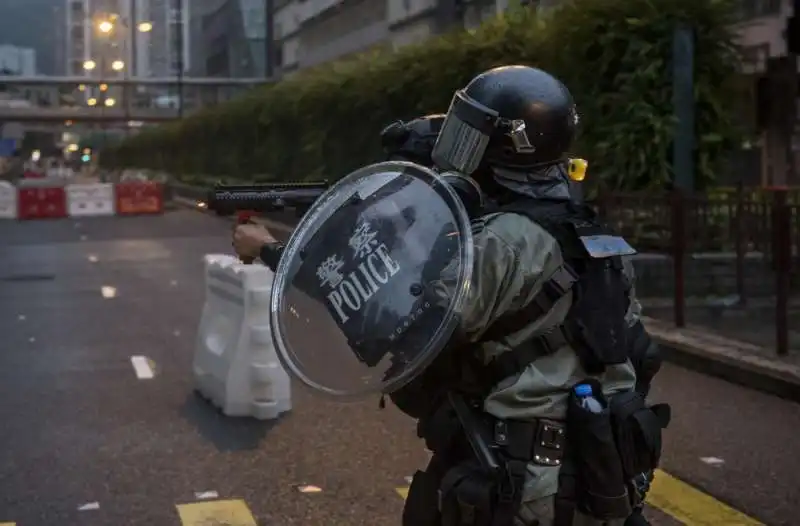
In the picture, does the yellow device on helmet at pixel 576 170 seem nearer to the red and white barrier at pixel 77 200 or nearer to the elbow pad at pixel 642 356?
the elbow pad at pixel 642 356

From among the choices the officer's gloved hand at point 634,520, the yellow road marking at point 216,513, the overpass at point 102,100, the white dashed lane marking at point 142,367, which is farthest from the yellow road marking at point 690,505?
the overpass at point 102,100

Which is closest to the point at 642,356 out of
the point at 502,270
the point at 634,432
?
the point at 634,432

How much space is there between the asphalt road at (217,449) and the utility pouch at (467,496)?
112 inches

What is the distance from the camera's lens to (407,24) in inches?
1969

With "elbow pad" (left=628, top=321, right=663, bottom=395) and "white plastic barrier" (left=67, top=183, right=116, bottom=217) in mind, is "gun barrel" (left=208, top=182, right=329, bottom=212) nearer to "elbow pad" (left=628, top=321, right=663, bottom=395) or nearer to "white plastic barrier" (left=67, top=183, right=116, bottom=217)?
"elbow pad" (left=628, top=321, right=663, bottom=395)

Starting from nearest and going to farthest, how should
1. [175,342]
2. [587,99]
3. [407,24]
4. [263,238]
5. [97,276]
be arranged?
[263,238] < [175,342] < [587,99] < [97,276] < [407,24]

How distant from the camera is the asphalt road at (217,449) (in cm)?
602

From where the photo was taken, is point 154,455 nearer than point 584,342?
No

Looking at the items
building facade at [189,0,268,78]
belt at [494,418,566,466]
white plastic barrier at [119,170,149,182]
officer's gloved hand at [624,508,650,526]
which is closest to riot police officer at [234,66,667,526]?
belt at [494,418,566,466]

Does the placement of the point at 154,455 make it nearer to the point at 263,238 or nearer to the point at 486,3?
the point at 263,238

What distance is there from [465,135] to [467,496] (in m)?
0.83

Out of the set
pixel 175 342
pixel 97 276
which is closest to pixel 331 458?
pixel 175 342

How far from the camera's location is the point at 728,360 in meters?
9.69

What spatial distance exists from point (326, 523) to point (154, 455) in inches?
67.3
